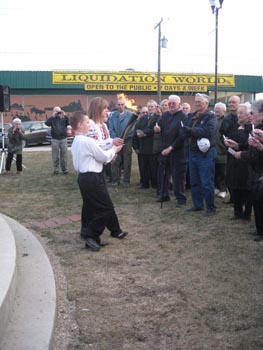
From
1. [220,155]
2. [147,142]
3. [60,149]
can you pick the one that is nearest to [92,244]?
[220,155]

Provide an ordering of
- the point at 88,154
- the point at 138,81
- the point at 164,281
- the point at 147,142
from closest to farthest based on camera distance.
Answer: the point at 164,281
the point at 88,154
the point at 147,142
the point at 138,81

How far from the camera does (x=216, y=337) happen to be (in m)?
3.41

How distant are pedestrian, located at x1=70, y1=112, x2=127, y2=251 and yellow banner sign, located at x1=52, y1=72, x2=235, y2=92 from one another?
32.5 metres

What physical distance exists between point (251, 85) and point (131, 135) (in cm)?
3284

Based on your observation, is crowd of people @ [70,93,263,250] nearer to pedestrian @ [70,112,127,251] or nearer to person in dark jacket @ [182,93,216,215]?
person in dark jacket @ [182,93,216,215]

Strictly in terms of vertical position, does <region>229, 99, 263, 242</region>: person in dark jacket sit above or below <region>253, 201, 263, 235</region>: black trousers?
above

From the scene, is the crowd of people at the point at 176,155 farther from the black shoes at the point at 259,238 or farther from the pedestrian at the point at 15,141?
the pedestrian at the point at 15,141

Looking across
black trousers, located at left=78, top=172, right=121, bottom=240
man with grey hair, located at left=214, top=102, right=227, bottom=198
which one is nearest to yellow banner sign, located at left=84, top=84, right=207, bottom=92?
man with grey hair, located at left=214, top=102, right=227, bottom=198

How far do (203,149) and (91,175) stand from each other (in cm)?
220

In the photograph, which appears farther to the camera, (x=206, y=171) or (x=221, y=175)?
(x=221, y=175)

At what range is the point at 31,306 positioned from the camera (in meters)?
3.83

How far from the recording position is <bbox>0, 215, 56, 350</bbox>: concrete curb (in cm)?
324

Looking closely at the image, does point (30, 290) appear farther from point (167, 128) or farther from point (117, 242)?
point (167, 128)

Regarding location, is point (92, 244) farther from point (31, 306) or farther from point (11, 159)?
point (11, 159)
